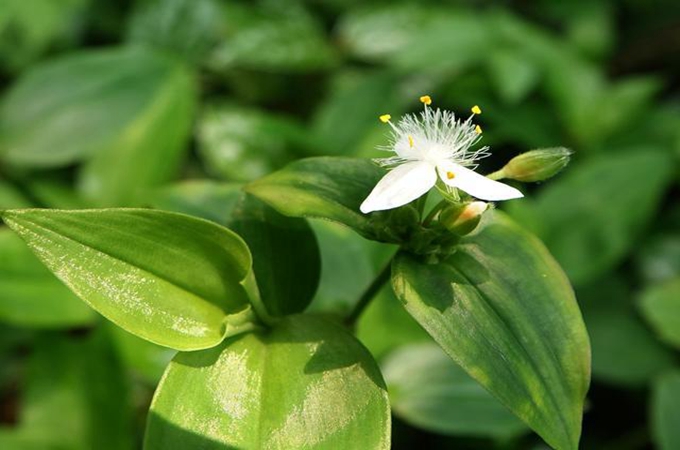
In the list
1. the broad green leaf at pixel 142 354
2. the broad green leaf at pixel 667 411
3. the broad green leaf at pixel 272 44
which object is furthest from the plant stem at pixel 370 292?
the broad green leaf at pixel 272 44

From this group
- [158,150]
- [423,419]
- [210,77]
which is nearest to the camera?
[423,419]

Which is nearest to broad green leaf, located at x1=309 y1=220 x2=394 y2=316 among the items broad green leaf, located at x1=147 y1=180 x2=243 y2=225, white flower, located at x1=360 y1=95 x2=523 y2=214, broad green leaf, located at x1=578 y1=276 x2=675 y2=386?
broad green leaf, located at x1=147 y1=180 x2=243 y2=225

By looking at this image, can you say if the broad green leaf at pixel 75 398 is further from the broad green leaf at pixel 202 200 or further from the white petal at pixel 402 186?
the white petal at pixel 402 186

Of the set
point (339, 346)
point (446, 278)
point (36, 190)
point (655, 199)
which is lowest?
point (36, 190)

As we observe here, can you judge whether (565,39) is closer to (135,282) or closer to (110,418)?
(110,418)

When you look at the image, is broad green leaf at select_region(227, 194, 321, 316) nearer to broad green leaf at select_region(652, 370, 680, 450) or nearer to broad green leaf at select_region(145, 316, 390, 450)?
broad green leaf at select_region(145, 316, 390, 450)

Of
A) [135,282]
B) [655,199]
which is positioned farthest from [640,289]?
[135,282]

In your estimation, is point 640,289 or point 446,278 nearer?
point 446,278
